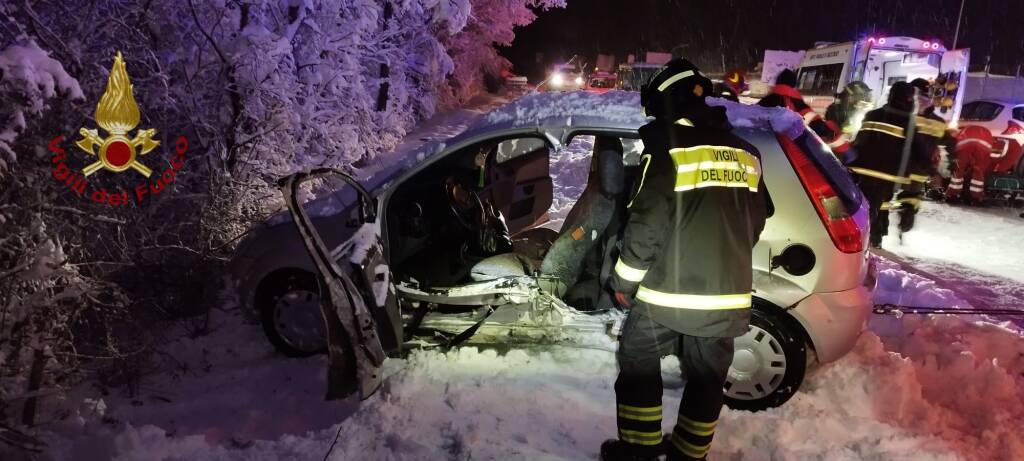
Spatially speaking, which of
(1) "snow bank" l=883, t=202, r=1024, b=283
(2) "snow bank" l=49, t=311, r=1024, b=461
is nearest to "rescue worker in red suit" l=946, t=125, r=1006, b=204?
(1) "snow bank" l=883, t=202, r=1024, b=283

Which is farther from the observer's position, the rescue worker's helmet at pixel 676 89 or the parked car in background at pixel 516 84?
the parked car in background at pixel 516 84

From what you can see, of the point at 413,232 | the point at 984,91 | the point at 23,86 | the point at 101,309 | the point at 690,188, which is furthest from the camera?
the point at 984,91

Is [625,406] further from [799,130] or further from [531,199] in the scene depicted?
[531,199]

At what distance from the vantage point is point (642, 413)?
2.66 m

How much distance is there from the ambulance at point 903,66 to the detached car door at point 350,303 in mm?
15258

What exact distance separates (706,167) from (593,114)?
1258mm

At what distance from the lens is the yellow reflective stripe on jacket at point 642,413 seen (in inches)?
105

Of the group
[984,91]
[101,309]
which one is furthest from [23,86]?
[984,91]

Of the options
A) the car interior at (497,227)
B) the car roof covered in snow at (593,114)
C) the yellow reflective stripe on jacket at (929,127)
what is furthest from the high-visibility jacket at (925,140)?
the car interior at (497,227)

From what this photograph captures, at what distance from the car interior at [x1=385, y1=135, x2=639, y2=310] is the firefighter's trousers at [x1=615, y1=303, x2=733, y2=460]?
2.69 feet

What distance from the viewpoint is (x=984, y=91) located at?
2066cm

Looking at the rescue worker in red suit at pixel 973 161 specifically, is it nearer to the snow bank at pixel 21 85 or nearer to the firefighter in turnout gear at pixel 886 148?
the firefighter in turnout gear at pixel 886 148

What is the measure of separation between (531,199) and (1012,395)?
3854 mm

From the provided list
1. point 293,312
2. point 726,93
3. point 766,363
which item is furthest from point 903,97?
point 293,312
